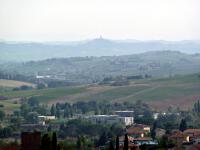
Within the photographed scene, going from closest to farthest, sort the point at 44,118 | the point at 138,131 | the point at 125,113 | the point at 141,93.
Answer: the point at 138,131 → the point at 44,118 → the point at 125,113 → the point at 141,93

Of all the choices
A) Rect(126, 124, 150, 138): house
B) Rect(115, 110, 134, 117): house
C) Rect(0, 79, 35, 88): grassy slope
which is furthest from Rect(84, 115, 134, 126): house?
Rect(0, 79, 35, 88): grassy slope

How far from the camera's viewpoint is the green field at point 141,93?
448ft

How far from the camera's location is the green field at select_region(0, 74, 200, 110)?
136562 mm

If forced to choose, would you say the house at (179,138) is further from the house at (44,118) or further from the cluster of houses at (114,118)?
the house at (44,118)

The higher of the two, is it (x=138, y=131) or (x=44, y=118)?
(x=138, y=131)

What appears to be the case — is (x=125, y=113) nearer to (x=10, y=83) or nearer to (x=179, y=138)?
(x=179, y=138)

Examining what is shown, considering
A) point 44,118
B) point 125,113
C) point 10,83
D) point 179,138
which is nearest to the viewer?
point 179,138

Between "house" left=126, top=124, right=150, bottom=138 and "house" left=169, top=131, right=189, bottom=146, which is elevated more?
"house" left=169, top=131, right=189, bottom=146

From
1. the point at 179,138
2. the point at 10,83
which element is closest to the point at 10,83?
the point at 10,83

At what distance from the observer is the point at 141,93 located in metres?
146

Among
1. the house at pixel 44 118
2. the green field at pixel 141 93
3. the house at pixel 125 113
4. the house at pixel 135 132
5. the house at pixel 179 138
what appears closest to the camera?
the house at pixel 179 138

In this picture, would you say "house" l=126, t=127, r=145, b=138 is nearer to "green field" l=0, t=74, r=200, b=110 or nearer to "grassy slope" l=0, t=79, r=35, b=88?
"green field" l=0, t=74, r=200, b=110

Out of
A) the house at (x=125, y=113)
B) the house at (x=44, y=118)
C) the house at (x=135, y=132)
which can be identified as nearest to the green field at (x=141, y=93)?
the house at (x=125, y=113)

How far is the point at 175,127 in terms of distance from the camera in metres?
85.9
